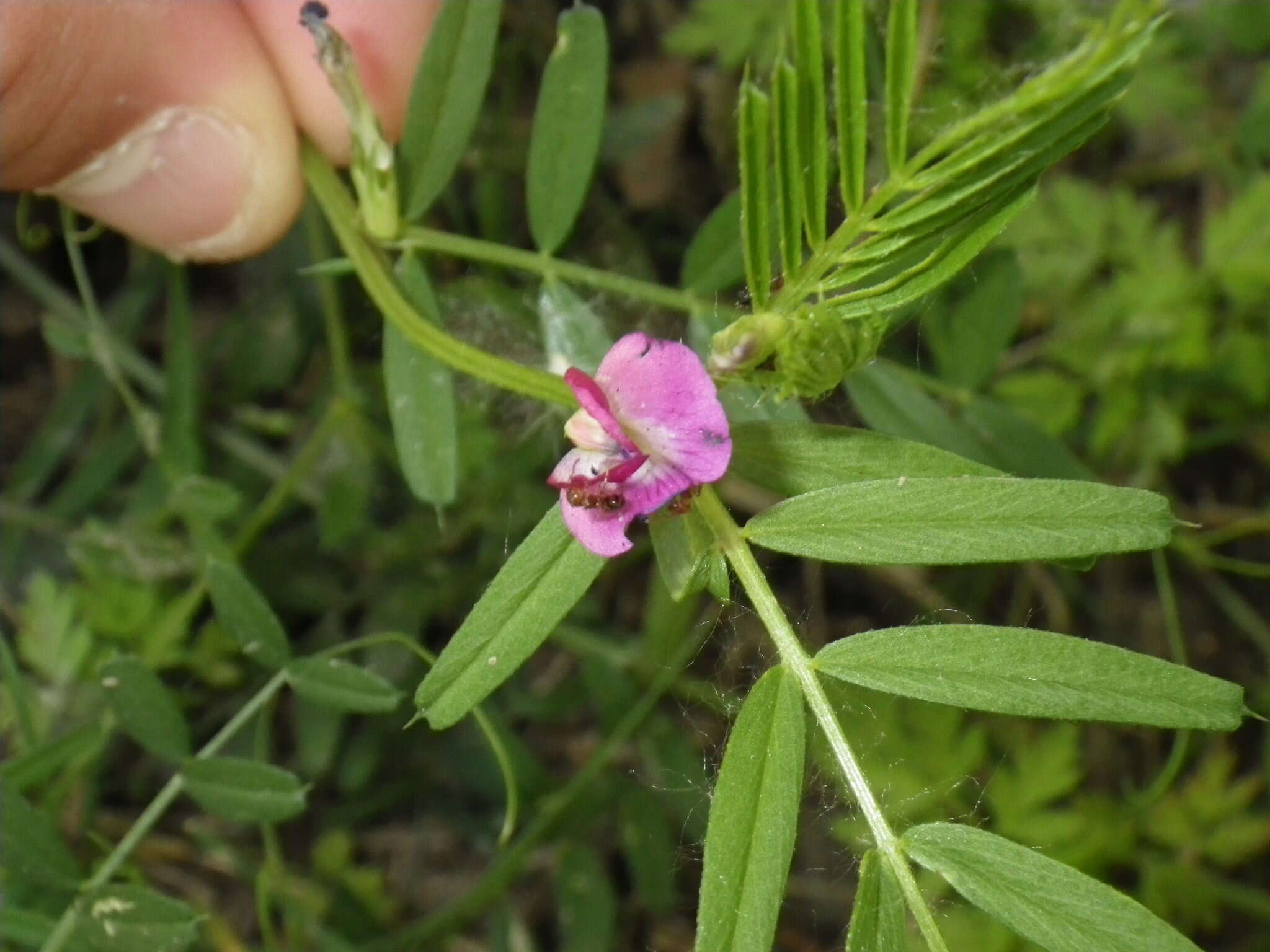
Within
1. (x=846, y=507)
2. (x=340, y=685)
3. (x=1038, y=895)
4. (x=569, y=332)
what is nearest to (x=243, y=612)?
(x=340, y=685)

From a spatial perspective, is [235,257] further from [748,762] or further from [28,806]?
[748,762]

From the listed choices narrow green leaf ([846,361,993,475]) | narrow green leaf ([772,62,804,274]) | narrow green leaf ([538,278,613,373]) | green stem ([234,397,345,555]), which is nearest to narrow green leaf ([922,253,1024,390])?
narrow green leaf ([846,361,993,475])

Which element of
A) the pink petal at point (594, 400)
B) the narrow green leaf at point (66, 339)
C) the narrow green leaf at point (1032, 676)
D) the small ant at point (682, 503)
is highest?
the pink petal at point (594, 400)

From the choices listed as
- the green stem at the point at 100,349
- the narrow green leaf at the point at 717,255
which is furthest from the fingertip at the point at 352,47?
the narrow green leaf at the point at 717,255

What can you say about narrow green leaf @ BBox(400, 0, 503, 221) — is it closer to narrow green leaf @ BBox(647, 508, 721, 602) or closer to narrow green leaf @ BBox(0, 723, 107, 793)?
narrow green leaf @ BBox(647, 508, 721, 602)

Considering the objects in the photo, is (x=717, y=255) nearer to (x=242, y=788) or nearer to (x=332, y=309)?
(x=332, y=309)

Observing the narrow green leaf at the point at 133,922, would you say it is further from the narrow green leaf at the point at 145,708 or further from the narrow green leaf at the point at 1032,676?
the narrow green leaf at the point at 1032,676

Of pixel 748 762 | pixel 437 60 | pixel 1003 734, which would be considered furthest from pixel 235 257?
pixel 1003 734
